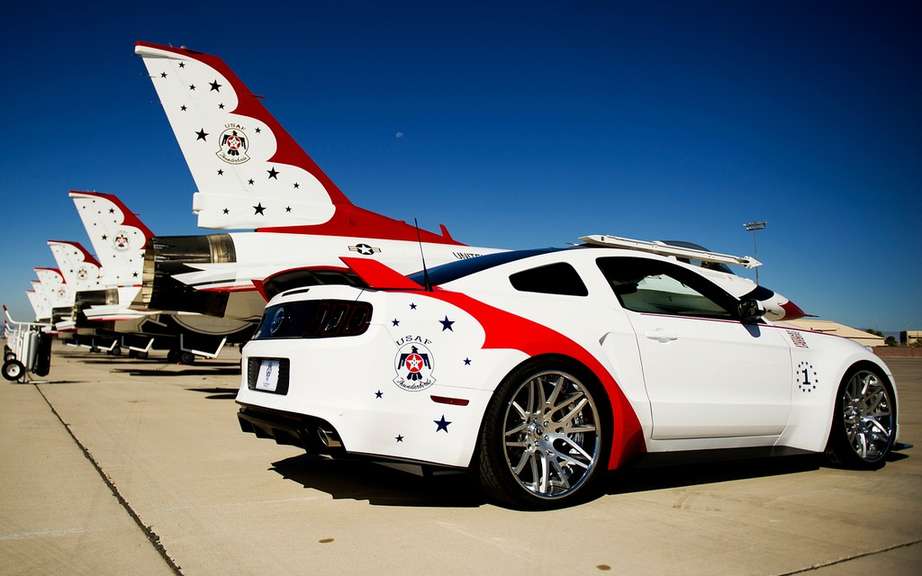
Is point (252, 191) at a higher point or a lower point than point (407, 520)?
higher

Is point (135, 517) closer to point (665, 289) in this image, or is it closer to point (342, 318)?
point (342, 318)

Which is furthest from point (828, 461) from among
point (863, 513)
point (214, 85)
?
point (214, 85)

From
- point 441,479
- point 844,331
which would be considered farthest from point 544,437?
point 844,331

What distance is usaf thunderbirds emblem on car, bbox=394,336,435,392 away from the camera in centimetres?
324

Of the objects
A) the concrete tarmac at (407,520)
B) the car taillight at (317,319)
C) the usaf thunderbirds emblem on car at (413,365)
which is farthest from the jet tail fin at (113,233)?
the usaf thunderbirds emblem on car at (413,365)

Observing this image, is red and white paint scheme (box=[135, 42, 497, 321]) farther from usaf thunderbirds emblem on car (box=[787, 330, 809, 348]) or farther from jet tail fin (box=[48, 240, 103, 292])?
jet tail fin (box=[48, 240, 103, 292])

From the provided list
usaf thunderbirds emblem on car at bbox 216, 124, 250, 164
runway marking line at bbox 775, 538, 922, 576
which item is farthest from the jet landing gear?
runway marking line at bbox 775, 538, 922, 576

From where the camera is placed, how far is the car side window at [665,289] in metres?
4.17

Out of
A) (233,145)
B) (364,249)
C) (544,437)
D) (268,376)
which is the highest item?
(233,145)

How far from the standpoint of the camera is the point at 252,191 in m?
11.8

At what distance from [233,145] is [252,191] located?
92cm

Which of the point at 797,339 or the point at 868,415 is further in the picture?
the point at 868,415

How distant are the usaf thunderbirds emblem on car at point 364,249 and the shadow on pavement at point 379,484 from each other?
274 inches

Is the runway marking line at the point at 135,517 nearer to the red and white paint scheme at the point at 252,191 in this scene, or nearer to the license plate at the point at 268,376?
the license plate at the point at 268,376
